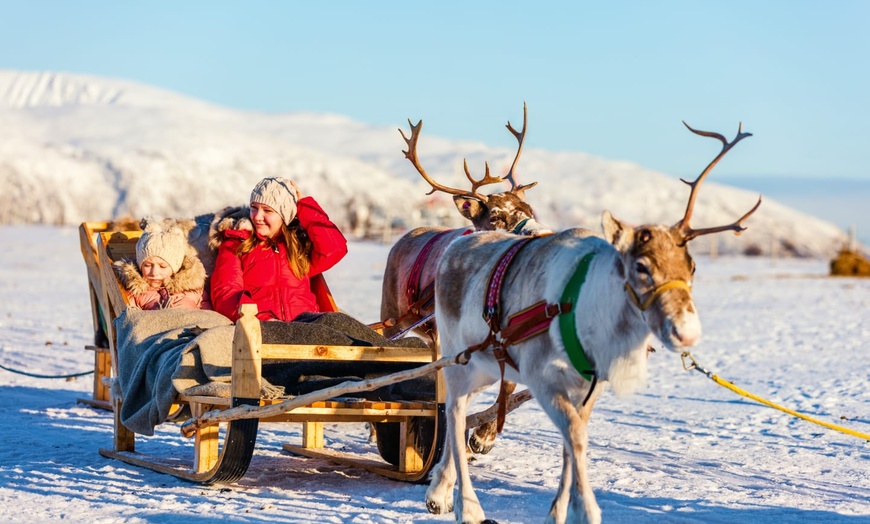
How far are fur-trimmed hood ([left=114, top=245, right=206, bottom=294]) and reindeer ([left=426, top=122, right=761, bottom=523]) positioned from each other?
2.28 m

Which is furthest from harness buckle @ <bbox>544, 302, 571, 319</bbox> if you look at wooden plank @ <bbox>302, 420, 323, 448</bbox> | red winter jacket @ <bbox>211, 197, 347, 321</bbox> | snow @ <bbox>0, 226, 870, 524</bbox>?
wooden plank @ <bbox>302, 420, 323, 448</bbox>

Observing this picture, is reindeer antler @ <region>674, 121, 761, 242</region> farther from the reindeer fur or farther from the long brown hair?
the long brown hair

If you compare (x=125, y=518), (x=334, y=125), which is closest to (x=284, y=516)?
(x=125, y=518)

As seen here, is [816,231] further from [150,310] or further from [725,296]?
[150,310]

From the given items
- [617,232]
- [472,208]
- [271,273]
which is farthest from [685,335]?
[271,273]

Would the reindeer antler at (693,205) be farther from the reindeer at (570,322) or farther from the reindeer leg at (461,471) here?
the reindeer leg at (461,471)

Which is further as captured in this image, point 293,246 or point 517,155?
point 517,155

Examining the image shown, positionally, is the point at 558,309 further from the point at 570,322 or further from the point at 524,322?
the point at 524,322

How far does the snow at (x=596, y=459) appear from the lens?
591 cm

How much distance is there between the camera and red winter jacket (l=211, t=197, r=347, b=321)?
23.9 ft

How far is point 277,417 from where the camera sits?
6105mm

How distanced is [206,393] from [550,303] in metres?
2.19

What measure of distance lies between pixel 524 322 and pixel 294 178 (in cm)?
6526

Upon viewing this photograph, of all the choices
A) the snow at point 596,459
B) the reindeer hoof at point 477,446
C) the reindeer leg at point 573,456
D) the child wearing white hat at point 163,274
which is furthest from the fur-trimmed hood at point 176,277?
the reindeer leg at point 573,456
